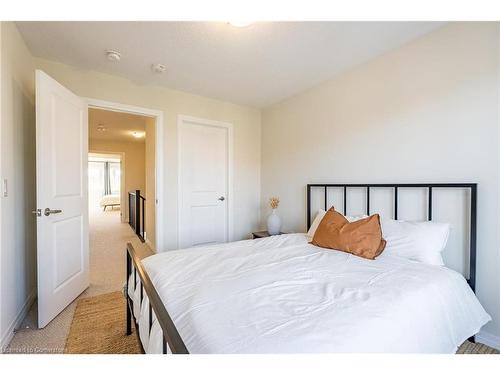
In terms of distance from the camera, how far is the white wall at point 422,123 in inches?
65.6

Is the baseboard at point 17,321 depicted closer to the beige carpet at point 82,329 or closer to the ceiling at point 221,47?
the beige carpet at point 82,329

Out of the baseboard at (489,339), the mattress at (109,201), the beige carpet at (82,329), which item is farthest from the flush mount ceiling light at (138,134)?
the baseboard at (489,339)

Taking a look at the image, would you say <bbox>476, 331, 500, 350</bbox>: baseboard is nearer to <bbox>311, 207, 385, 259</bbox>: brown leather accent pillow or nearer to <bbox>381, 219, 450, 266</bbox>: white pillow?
<bbox>381, 219, 450, 266</bbox>: white pillow

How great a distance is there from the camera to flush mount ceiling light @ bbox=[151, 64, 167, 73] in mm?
2477

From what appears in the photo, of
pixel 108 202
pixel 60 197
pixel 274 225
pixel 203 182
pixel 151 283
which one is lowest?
pixel 108 202

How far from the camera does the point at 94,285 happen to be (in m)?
2.68

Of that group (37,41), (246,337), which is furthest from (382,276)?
(37,41)

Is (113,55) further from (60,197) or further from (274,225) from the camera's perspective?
(274,225)

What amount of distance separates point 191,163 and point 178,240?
1.05 metres

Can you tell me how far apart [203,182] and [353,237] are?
2238 millimetres

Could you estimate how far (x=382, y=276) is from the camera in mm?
1395

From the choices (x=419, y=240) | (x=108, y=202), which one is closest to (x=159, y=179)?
(x=419, y=240)

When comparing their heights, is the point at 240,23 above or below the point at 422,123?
above
